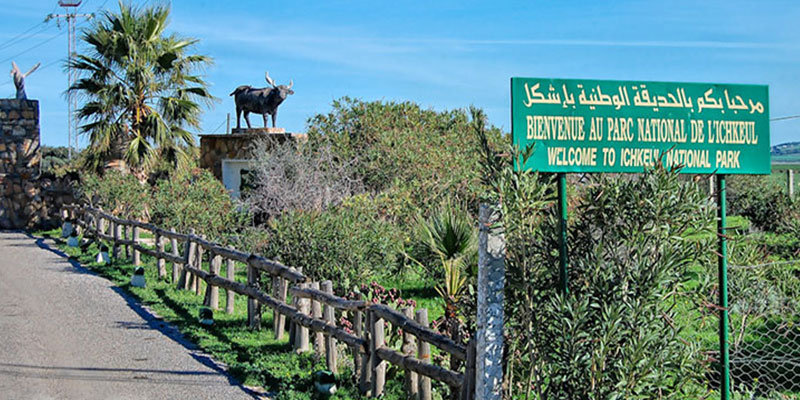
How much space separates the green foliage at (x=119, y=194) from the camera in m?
20.3

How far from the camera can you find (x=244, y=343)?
984 cm

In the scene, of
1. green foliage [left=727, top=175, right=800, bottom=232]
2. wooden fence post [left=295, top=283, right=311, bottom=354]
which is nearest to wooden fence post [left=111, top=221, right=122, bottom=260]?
wooden fence post [left=295, top=283, right=311, bottom=354]

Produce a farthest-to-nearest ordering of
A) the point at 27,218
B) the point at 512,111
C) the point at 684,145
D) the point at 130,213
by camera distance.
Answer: the point at 27,218 < the point at 130,213 < the point at 684,145 < the point at 512,111

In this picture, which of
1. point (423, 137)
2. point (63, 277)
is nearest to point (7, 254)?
point (63, 277)

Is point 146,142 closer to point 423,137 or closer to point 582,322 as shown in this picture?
point 423,137

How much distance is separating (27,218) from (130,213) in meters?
7.49

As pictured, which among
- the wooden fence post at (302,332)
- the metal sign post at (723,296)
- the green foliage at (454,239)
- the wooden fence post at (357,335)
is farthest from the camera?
the green foliage at (454,239)

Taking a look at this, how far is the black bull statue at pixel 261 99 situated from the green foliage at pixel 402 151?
1786 millimetres

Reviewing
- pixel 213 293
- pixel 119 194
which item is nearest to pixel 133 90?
pixel 119 194

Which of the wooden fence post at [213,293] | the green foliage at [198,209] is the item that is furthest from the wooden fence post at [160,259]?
the wooden fence post at [213,293]

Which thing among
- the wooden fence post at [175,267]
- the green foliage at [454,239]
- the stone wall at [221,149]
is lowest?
the wooden fence post at [175,267]

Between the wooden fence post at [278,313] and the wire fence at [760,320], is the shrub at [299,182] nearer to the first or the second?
the wooden fence post at [278,313]

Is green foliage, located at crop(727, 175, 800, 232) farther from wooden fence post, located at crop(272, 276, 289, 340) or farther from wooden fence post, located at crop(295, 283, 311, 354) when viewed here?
wooden fence post, located at crop(295, 283, 311, 354)

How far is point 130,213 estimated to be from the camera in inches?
800
